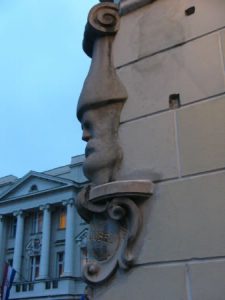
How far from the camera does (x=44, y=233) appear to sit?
27.3 metres

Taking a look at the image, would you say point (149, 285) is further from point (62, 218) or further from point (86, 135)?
point (62, 218)

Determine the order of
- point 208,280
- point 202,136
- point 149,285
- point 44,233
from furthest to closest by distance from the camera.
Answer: point 44,233, point 202,136, point 149,285, point 208,280

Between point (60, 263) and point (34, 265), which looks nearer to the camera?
point (60, 263)

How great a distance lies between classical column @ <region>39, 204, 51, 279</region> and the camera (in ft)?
86.3

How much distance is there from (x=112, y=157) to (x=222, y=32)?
1.02 meters

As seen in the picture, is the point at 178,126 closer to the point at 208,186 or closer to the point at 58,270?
the point at 208,186

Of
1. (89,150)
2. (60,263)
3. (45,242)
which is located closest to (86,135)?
(89,150)

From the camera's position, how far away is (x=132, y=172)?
256cm

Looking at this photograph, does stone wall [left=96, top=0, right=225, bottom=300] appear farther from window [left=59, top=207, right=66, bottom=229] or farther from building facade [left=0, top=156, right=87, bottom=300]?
window [left=59, top=207, right=66, bottom=229]

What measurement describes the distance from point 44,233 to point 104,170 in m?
25.7

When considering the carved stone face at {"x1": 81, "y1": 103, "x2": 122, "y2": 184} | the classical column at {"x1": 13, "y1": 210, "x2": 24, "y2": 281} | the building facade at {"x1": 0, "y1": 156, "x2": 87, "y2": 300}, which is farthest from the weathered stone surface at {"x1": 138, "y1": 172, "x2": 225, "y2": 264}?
the classical column at {"x1": 13, "y1": 210, "x2": 24, "y2": 281}

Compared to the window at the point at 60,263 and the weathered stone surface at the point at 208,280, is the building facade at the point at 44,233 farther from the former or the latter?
the weathered stone surface at the point at 208,280

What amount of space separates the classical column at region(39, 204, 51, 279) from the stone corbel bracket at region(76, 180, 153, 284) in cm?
2501

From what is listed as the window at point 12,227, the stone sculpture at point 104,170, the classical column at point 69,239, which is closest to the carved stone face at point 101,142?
the stone sculpture at point 104,170
